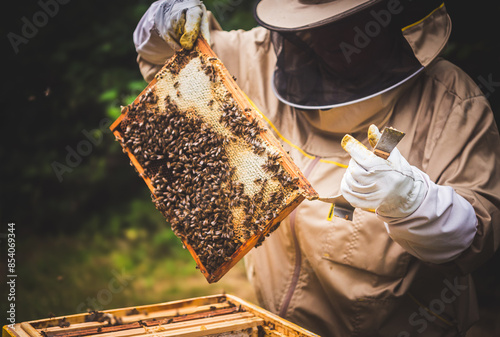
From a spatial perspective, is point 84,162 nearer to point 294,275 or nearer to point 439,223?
point 294,275

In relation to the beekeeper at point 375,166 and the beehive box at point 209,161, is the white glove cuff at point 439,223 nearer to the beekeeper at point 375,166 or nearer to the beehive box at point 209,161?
the beekeeper at point 375,166

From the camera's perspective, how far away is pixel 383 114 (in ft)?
8.29

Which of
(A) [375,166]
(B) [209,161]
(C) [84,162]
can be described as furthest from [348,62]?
(C) [84,162]

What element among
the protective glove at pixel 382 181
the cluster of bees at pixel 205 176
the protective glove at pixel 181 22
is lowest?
the protective glove at pixel 382 181

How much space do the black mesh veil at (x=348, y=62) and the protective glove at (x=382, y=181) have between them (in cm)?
57

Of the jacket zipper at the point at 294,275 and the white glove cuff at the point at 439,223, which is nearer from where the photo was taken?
the white glove cuff at the point at 439,223

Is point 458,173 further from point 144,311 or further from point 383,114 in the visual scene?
point 144,311

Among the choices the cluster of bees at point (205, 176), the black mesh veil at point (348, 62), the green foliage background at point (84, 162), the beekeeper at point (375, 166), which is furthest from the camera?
the green foliage background at point (84, 162)

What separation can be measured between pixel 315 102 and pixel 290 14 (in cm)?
60

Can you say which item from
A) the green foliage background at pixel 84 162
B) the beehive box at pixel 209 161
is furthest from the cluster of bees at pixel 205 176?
the green foliage background at pixel 84 162

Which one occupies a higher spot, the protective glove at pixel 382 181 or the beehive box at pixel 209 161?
the beehive box at pixel 209 161

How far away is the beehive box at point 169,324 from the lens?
214 cm

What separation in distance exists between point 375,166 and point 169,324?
145cm

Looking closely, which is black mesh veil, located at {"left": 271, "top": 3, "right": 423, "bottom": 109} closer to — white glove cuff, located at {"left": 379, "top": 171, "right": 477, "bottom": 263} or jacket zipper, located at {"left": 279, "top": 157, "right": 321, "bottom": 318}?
jacket zipper, located at {"left": 279, "top": 157, "right": 321, "bottom": 318}
